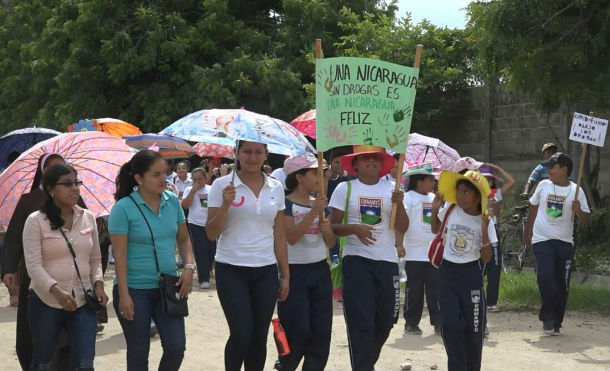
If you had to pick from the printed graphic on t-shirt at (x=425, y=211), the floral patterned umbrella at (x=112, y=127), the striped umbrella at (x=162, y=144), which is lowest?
the printed graphic on t-shirt at (x=425, y=211)

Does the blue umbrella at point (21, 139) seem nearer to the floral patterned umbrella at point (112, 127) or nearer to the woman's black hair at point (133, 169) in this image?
the floral patterned umbrella at point (112, 127)

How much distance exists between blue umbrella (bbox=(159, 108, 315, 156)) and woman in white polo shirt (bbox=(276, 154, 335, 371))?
0.25m

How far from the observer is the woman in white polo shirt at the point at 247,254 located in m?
6.58

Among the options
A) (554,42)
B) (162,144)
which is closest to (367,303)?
(554,42)

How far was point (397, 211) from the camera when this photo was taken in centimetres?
724

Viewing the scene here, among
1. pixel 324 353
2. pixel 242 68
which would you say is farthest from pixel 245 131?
pixel 242 68

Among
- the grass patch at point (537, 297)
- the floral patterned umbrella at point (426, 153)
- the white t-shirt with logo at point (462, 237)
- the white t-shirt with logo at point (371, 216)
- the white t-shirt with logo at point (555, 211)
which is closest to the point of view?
the white t-shirt with logo at point (371, 216)

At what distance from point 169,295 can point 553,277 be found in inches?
209

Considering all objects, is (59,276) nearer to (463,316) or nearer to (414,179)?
(463,316)

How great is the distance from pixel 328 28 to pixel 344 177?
12.0 metres

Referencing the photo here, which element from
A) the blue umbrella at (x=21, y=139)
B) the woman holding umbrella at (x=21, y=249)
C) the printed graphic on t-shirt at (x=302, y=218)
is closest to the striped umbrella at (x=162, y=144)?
the blue umbrella at (x=21, y=139)

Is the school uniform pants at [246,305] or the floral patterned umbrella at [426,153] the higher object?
the floral patterned umbrella at [426,153]

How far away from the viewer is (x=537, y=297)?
39.1 feet

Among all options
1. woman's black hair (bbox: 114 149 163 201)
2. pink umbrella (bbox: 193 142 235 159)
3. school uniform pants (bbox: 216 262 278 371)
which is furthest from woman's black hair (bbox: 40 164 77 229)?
pink umbrella (bbox: 193 142 235 159)
